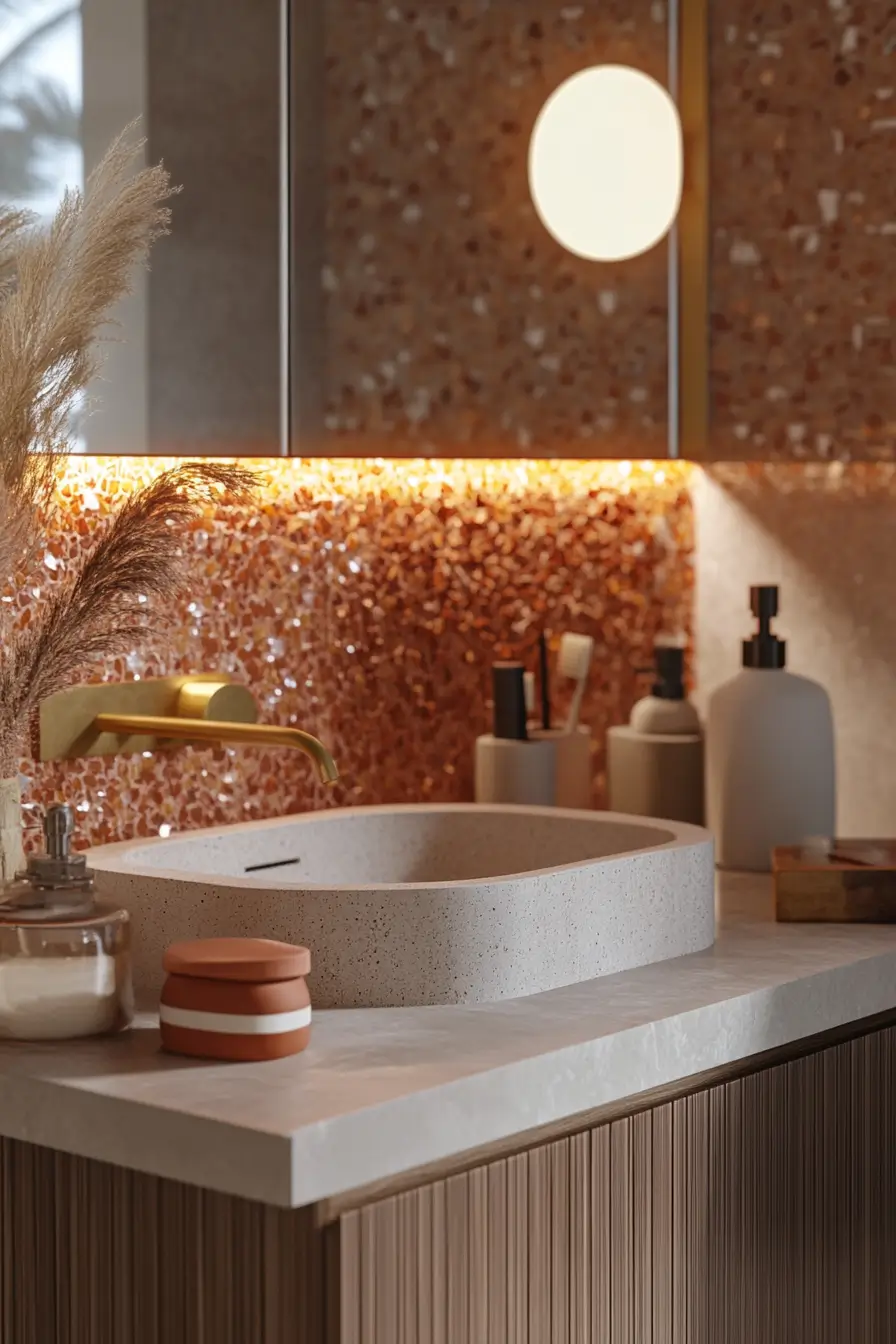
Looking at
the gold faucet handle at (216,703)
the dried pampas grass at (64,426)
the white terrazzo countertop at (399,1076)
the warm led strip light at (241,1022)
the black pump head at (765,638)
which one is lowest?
the white terrazzo countertop at (399,1076)

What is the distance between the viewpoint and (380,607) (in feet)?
5.87

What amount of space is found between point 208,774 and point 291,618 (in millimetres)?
174

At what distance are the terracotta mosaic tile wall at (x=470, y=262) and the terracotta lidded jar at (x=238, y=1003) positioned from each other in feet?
2.39

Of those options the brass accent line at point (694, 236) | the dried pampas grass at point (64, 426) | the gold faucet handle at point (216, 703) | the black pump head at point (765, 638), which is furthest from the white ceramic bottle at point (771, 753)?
the dried pampas grass at point (64, 426)

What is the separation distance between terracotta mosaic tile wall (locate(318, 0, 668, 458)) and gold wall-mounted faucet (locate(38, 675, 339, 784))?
0.30 m

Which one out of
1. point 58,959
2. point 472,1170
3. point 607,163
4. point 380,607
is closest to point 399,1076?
point 472,1170

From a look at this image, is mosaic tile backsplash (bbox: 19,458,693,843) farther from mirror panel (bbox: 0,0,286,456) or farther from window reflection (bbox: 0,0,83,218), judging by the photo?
window reflection (bbox: 0,0,83,218)

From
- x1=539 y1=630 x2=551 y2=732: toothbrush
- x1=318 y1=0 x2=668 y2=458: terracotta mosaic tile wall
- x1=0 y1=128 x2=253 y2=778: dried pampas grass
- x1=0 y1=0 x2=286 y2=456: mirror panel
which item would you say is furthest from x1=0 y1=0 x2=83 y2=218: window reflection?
x1=539 y1=630 x2=551 y2=732: toothbrush

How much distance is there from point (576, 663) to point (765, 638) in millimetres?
193

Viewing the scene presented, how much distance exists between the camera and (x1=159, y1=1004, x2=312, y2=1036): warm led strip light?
1.08 m

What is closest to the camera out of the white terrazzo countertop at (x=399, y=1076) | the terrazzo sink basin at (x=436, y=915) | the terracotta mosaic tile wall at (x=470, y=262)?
the white terrazzo countertop at (x=399, y=1076)

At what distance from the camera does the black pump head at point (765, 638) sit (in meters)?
1.77

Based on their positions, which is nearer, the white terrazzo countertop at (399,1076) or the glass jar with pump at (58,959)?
the white terrazzo countertop at (399,1076)

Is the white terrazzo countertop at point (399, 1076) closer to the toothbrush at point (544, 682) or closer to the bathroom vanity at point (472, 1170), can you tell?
the bathroom vanity at point (472, 1170)
